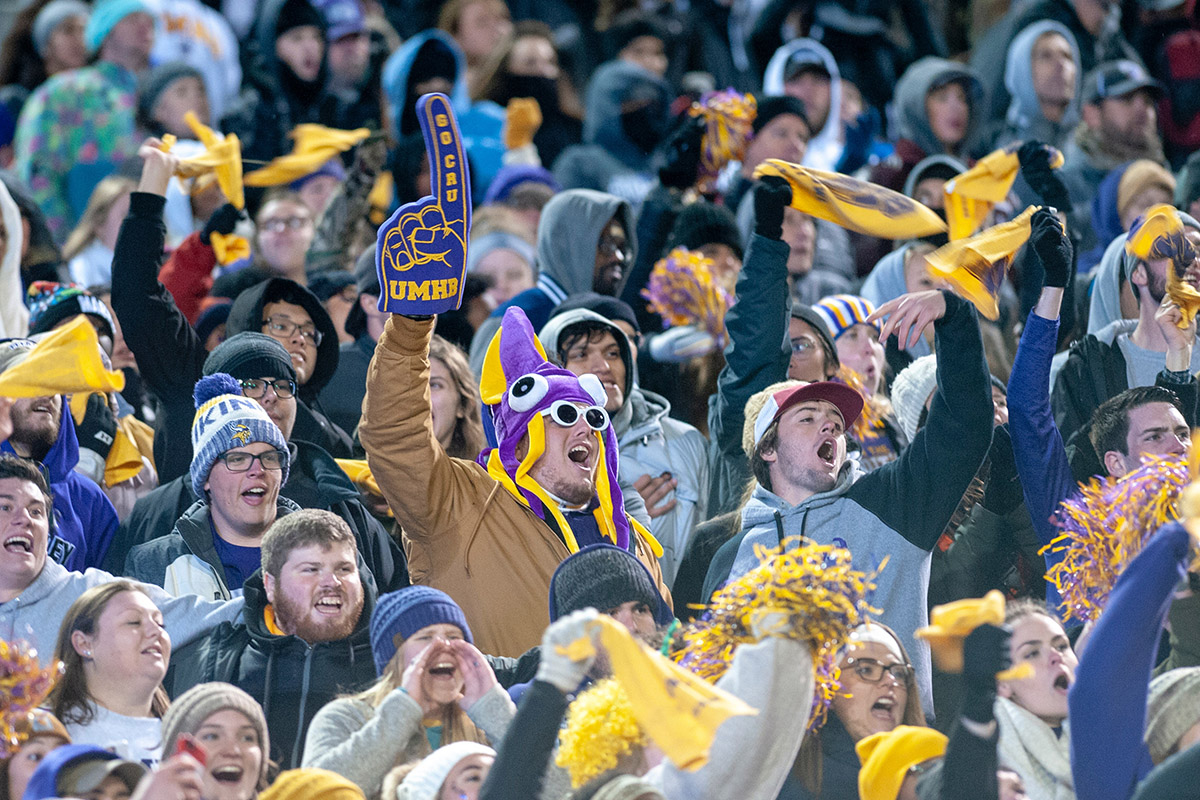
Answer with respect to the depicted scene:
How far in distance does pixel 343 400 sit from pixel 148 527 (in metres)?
1.39

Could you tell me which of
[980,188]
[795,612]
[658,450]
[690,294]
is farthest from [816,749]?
[980,188]

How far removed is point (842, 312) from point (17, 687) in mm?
3925

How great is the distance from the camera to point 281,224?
9242 mm

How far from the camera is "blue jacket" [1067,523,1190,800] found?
15.9 ft

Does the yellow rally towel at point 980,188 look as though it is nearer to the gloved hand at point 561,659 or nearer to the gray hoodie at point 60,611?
the gray hoodie at point 60,611

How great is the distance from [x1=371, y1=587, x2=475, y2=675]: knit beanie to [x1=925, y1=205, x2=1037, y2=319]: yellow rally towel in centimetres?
214

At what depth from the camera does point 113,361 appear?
7.98 m

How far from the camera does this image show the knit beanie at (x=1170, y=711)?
5094mm

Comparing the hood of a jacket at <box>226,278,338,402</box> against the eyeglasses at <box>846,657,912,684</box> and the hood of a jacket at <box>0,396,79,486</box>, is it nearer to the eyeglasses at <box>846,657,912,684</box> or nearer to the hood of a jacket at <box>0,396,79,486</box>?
the hood of a jacket at <box>0,396,79,486</box>

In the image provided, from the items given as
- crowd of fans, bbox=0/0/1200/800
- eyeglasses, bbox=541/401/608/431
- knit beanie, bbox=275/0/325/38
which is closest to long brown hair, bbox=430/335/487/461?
crowd of fans, bbox=0/0/1200/800

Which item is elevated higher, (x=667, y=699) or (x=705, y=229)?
(x=705, y=229)

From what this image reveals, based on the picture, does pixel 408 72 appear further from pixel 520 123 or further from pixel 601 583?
pixel 601 583

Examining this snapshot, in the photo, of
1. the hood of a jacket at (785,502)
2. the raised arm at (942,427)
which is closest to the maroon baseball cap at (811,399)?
the hood of a jacket at (785,502)

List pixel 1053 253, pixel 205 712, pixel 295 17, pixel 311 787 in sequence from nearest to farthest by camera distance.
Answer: pixel 311 787
pixel 205 712
pixel 1053 253
pixel 295 17
